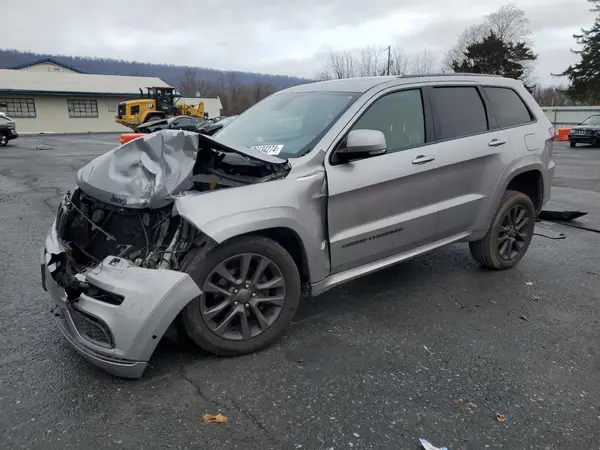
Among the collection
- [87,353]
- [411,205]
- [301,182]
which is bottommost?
[87,353]

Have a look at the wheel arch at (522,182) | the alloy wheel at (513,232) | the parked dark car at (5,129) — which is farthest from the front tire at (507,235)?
the parked dark car at (5,129)

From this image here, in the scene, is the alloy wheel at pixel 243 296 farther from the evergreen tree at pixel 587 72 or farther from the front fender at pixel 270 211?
the evergreen tree at pixel 587 72

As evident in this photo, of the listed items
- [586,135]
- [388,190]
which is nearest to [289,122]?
[388,190]

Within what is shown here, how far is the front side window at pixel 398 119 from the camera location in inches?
145

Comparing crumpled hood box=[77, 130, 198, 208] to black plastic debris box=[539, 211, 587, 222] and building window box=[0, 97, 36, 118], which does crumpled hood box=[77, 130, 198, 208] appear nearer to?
black plastic debris box=[539, 211, 587, 222]

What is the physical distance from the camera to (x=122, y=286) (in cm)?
272

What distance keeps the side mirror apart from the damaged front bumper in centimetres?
139

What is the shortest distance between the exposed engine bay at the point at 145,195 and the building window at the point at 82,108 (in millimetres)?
47052

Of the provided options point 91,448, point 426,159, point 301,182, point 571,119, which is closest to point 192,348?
point 91,448

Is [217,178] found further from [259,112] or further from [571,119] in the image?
[571,119]

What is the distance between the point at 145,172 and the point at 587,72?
5477cm

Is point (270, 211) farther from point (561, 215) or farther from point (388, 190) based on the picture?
point (561, 215)

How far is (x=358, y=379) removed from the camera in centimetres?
296

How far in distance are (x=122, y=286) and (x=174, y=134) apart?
111 cm
